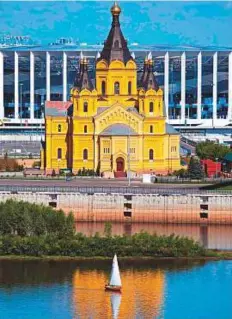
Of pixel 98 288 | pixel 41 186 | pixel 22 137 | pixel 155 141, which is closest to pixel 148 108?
pixel 155 141

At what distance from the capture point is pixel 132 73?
7244 centimetres

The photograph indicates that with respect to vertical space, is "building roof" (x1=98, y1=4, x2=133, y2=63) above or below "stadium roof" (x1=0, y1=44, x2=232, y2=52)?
below

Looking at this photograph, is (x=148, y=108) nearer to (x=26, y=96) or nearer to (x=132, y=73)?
(x=132, y=73)

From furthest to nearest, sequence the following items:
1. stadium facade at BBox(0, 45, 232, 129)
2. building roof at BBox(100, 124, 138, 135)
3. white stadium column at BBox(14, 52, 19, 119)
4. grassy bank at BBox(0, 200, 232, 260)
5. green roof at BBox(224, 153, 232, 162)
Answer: stadium facade at BBox(0, 45, 232, 129) < white stadium column at BBox(14, 52, 19, 119) < green roof at BBox(224, 153, 232, 162) < building roof at BBox(100, 124, 138, 135) < grassy bank at BBox(0, 200, 232, 260)

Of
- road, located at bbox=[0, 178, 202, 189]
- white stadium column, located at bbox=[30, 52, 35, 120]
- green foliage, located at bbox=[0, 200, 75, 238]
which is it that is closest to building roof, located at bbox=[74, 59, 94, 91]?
road, located at bbox=[0, 178, 202, 189]

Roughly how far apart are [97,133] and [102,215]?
44.6 ft

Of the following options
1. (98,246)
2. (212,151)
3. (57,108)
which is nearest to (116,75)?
(57,108)

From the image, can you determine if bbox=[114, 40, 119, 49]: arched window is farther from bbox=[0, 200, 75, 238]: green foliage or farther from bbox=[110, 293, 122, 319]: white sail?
bbox=[110, 293, 122, 319]: white sail

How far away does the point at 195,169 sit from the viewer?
69000 mm

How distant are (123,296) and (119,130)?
28919 mm

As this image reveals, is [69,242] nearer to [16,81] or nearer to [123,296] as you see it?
[123,296]

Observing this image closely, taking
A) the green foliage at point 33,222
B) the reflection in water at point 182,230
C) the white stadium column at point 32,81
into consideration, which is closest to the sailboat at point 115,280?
the green foliage at point 33,222

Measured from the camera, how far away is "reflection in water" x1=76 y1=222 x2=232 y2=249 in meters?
52.7

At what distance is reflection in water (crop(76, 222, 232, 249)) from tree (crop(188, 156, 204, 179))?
11396 millimetres
